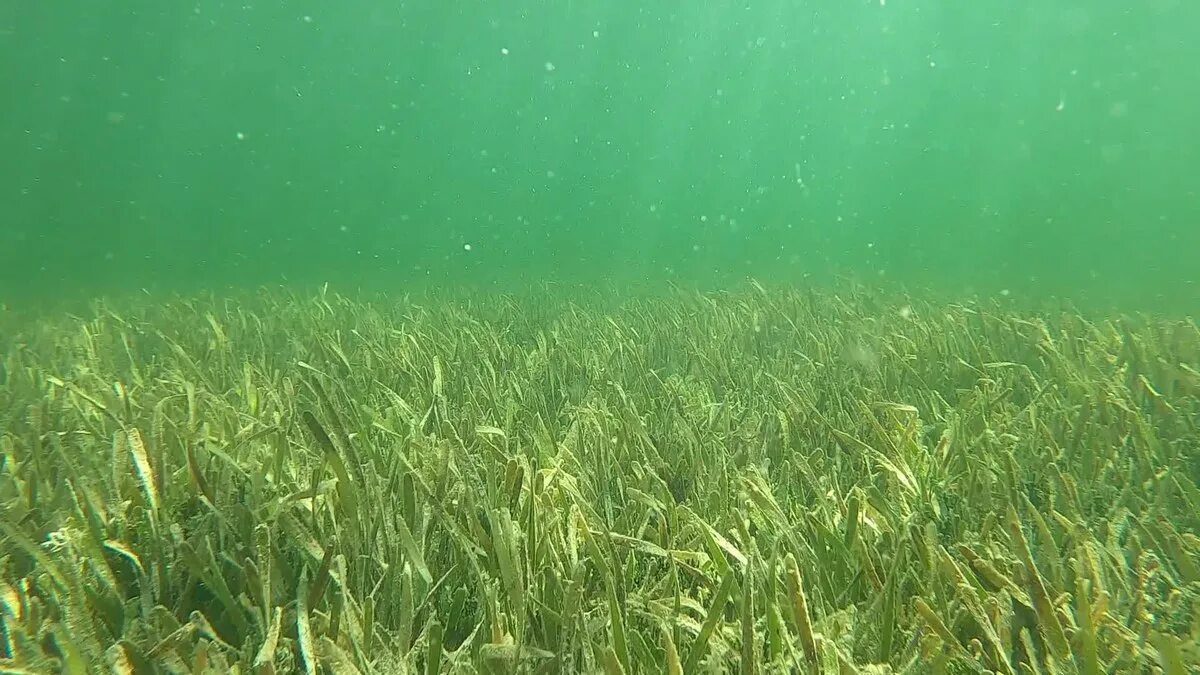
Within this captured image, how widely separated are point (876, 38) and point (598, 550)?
275 feet

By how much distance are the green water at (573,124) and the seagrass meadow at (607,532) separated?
27.8 ft

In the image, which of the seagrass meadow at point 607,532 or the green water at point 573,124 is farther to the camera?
the green water at point 573,124

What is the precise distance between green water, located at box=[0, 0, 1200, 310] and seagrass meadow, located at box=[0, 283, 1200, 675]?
846cm

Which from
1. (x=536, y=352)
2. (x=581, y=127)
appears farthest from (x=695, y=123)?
(x=536, y=352)

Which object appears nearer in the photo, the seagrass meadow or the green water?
the seagrass meadow

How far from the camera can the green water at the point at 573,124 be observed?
3197 cm

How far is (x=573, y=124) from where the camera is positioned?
3605 inches

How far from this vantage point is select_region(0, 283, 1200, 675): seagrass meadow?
0.89 meters

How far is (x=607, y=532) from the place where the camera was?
113 centimetres

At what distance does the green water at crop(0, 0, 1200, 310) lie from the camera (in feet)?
105

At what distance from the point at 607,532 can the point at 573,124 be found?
95051mm

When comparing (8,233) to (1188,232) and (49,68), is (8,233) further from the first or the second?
(1188,232)

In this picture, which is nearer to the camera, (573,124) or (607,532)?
(607,532)

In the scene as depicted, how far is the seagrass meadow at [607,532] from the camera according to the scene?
89cm
